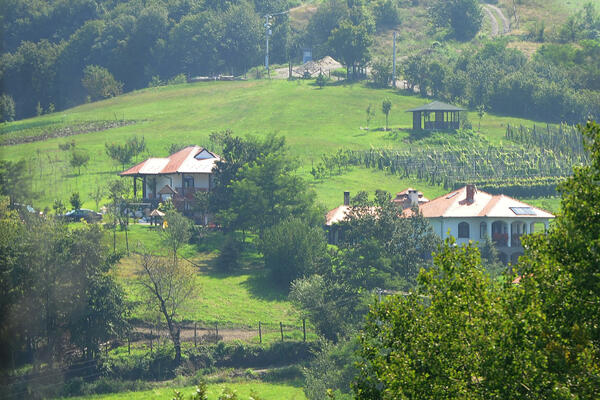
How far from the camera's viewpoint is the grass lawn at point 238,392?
165 feet

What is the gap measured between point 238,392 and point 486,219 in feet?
101

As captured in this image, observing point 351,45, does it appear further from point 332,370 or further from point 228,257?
point 332,370

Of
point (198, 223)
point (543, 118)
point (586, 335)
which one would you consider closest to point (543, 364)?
point (586, 335)

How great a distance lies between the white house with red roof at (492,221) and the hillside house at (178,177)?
66.0 feet

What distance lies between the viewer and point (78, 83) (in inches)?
6245

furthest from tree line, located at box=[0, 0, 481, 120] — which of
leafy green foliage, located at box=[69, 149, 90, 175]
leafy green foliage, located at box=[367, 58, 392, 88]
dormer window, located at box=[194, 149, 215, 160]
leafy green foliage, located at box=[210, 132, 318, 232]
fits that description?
leafy green foliage, located at box=[210, 132, 318, 232]

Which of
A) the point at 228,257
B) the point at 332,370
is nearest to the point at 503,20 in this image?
the point at 228,257

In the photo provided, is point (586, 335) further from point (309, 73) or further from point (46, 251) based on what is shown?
point (309, 73)

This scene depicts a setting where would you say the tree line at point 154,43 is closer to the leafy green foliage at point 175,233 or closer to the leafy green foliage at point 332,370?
the leafy green foliage at point 175,233

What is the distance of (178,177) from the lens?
83.9 m

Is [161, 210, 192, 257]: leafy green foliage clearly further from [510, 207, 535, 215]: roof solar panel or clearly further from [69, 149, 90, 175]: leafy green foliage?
[510, 207, 535, 215]: roof solar panel

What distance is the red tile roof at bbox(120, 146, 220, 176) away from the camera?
83500 millimetres

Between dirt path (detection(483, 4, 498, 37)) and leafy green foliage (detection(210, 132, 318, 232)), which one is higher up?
dirt path (detection(483, 4, 498, 37))

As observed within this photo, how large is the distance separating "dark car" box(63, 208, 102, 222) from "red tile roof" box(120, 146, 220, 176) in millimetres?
7500
